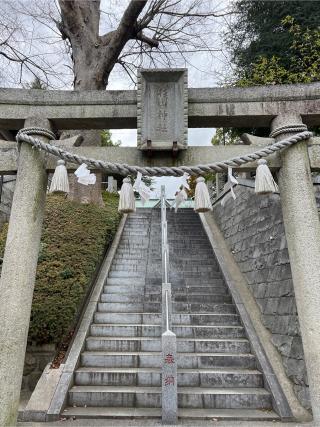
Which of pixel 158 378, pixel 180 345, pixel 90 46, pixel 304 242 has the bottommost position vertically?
pixel 158 378

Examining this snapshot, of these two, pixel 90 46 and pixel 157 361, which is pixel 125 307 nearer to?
pixel 157 361

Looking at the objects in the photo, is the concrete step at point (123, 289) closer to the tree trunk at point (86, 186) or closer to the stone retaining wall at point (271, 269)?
the stone retaining wall at point (271, 269)

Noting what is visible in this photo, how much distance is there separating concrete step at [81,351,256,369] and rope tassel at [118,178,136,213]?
2.71 meters

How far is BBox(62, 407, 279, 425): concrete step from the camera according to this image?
412 centimetres

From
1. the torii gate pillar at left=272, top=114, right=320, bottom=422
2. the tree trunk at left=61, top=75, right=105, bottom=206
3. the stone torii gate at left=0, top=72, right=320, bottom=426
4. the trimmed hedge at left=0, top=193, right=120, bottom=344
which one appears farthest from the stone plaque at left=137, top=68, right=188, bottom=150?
the tree trunk at left=61, top=75, right=105, bottom=206

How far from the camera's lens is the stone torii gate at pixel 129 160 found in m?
3.29

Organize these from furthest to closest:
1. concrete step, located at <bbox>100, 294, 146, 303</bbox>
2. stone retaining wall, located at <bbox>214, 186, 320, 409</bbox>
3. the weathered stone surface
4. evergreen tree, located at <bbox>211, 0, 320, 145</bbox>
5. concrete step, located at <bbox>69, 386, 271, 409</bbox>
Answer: evergreen tree, located at <bbox>211, 0, 320, 145</bbox>, concrete step, located at <bbox>100, 294, 146, 303</bbox>, stone retaining wall, located at <bbox>214, 186, 320, 409</bbox>, concrete step, located at <bbox>69, 386, 271, 409</bbox>, the weathered stone surface

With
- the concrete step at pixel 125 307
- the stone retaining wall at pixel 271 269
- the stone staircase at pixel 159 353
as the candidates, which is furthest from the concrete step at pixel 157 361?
the concrete step at pixel 125 307

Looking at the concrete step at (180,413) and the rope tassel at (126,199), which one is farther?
the concrete step at (180,413)

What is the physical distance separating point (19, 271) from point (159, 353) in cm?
275

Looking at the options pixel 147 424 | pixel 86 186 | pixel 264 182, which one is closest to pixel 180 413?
pixel 147 424

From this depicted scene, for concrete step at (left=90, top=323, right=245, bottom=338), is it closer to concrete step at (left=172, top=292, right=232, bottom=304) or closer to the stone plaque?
concrete step at (left=172, top=292, right=232, bottom=304)

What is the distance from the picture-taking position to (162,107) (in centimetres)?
375

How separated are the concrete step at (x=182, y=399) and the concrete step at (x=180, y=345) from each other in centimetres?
88
